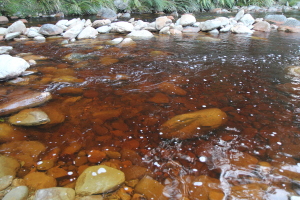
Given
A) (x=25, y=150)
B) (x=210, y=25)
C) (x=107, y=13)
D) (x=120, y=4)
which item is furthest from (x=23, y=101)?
(x=120, y=4)

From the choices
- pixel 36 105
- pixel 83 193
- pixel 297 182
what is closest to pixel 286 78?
pixel 297 182

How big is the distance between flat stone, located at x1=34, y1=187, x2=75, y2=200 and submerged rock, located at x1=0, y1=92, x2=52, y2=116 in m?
1.40

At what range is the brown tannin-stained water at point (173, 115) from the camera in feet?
5.54

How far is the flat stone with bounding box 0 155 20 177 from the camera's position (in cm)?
164

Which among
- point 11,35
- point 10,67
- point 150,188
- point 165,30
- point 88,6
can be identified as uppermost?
point 88,6

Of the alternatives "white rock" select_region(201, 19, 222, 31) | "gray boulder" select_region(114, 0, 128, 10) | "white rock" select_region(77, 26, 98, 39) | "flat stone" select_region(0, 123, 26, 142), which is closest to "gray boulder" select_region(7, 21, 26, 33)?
"white rock" select_region(77, 26, 98, 39)

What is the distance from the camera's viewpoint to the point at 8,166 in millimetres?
1707

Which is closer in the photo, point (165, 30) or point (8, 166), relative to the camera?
point (8, 166)

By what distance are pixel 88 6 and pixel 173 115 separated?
38.5 ft

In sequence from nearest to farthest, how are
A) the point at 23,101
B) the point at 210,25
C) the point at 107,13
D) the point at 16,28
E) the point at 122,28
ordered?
the point at 23,101 < the point at 16,28 < the point at 122,28 < the point at 210,25 < the point at 107,13

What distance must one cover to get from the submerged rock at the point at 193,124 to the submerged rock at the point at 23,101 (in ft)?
5.29

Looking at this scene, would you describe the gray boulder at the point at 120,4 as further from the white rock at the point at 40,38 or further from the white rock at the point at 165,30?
the white rock at the point at 40,38

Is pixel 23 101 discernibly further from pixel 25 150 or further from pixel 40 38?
pixel 40 38

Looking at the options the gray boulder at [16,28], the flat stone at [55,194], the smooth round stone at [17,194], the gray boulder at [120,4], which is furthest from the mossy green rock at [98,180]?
the gray boulder at [120,4]
